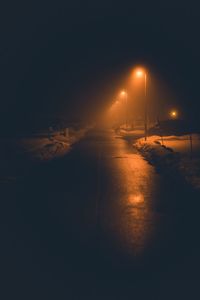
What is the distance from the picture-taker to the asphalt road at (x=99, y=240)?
229 inches

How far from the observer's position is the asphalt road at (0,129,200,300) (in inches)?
229

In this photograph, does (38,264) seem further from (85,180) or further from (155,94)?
(155,94)

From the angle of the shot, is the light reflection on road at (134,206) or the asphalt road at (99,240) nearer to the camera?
the asphalt road at (99,240)

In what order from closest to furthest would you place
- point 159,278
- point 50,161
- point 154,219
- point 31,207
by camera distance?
point 159,278 < point 154,219 < point 31,207 < point 50,161

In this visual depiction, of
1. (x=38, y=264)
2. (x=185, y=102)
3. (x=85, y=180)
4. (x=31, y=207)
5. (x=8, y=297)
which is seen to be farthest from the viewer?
(x=185, y=102)

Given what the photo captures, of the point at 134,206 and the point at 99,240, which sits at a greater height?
the point at 99,240

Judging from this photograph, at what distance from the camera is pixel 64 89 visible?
121m

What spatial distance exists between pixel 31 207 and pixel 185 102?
2243 inches

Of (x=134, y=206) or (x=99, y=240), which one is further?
(x=134, y=206)

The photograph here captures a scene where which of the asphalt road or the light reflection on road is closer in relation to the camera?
the asphalt road

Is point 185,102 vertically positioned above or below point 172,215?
above

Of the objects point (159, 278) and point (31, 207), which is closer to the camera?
point (159, 278)

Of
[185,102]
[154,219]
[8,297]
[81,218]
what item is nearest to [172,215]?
[154,219]

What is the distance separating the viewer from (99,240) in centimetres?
784
